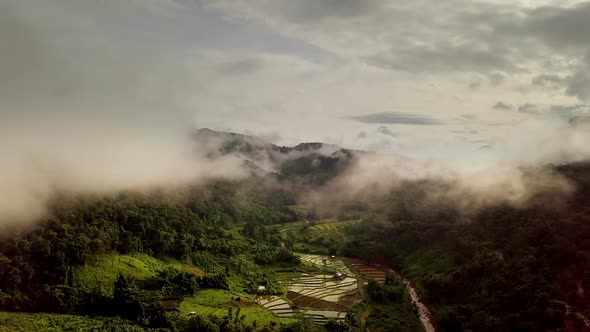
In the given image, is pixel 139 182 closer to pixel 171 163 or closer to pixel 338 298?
pixel 171 163

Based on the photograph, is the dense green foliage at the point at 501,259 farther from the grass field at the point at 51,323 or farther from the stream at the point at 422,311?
the grass field at the point at 51,323

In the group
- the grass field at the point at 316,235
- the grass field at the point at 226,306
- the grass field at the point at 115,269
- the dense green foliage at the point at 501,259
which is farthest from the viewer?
the grass field at the point at 316,235

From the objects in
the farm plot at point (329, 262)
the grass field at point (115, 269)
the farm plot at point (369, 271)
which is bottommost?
the farm plot at point (369, 271)

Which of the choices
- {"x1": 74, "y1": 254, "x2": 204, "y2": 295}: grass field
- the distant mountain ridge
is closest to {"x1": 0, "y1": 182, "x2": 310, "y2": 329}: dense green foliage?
{"x1": 74, "y1": 254, "x2": 204, "y2": 295}: grass field

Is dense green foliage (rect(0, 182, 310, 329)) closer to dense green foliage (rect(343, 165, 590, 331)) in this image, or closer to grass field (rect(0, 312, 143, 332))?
grass field (rect(0, 312, 143, 332))

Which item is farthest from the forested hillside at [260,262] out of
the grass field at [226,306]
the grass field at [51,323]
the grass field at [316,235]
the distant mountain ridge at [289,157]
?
the distant mountain ridge at [289,157]

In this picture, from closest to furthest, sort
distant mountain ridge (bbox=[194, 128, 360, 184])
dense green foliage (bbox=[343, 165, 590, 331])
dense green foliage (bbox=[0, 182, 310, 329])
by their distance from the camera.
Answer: dense green foliage (bbox=[343, 165, 590, 331])
dense green foliage (bbox=[0, 182, 310, 329])
distant mountain ridge (bbox=[194, 128, 360, 184])
